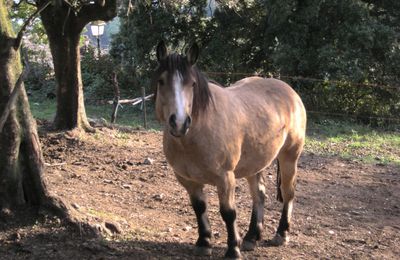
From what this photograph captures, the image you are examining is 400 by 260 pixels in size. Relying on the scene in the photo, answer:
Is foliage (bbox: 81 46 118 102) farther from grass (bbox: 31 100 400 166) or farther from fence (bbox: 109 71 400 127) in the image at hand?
fence (bbox: 109 71 400 127)

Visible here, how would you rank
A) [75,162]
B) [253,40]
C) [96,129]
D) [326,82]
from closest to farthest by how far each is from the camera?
[75,162]
[96,129]
[326,82]
[253,40]

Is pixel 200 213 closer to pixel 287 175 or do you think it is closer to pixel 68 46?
pixel 287 175

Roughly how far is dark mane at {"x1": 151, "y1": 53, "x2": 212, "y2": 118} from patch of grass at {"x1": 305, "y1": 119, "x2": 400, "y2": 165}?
585 centimetres

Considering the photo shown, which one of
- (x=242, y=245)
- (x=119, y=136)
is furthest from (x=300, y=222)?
(x=119, y=136)

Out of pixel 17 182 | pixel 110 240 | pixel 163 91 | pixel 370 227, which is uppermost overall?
pixel 163 91

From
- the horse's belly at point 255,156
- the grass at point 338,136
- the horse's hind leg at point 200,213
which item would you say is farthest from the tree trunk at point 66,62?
the horse's belly at point 255,156

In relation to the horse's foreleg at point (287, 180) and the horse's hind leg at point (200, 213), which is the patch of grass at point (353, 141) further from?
the horse's hind leg at point (200, 213)

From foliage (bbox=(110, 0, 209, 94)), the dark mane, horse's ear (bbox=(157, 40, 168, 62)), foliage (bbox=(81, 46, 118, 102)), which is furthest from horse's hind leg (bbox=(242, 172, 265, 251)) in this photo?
foliage (bbox=(81, 46, 118, 102))

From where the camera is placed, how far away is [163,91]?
3453mm

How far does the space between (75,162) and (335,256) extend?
3927 mm

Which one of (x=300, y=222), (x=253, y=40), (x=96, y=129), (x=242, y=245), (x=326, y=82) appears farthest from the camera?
(x=253, y=40)

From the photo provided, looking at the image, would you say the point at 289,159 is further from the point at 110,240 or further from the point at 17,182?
the point at 17,182

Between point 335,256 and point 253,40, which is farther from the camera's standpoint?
point 253,40

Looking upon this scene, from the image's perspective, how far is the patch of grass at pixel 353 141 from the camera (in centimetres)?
923
